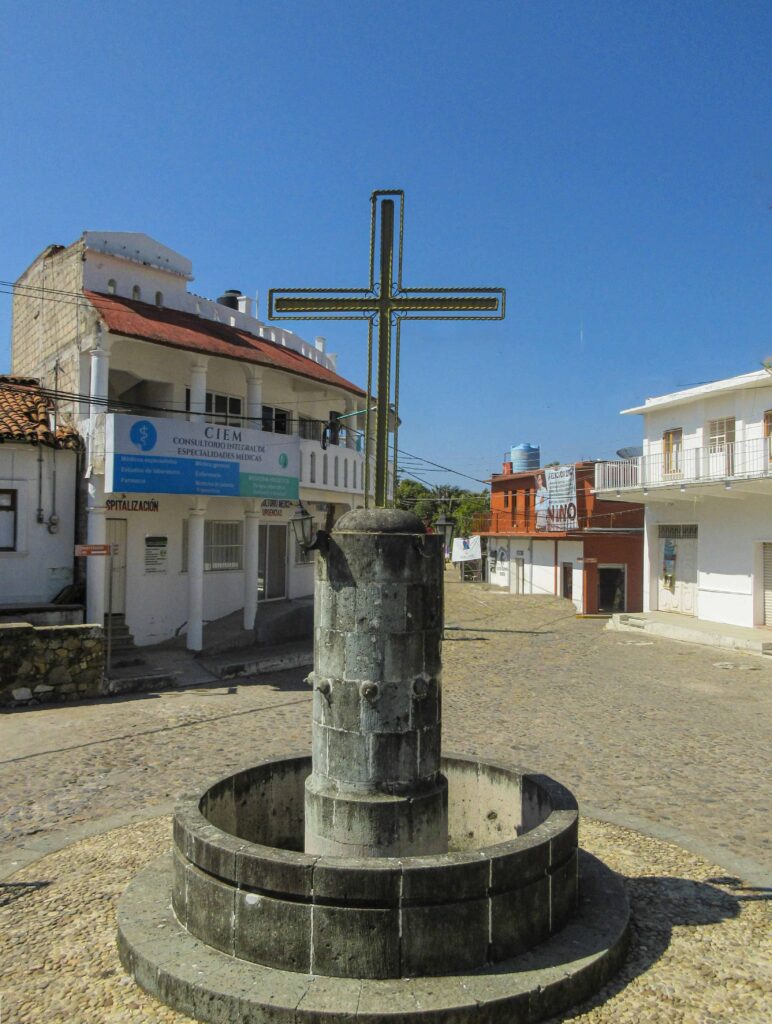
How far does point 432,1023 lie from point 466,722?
322 inches

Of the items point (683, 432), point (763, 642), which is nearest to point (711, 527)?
point (683, 432)

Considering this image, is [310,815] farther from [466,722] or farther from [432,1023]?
[466,722]

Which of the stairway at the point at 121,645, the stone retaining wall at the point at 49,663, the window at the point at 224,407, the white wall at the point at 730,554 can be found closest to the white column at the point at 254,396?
the window at the point at 224,407

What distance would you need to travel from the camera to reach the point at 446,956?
479cm

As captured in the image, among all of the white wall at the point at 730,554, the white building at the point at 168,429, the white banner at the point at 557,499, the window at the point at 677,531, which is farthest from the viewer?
the white banner at the point at 557,499

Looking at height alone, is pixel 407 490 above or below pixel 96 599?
above

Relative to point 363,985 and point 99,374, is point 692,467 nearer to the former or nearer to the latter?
point 99,374

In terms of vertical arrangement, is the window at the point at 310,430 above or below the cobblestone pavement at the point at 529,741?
above

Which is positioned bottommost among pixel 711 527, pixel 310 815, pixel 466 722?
pixel 466 722

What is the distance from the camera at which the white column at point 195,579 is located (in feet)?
56.5

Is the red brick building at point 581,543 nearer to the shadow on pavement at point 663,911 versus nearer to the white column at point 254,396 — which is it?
the white column at point 254,396

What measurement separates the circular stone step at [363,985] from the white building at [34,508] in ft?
38.4

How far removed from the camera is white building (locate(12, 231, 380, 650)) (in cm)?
1584

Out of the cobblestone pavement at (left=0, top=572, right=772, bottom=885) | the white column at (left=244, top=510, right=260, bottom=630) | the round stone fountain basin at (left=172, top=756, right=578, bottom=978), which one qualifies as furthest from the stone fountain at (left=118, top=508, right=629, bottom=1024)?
→ the white column at (left=244, top=510, right=260, bottom=630)
